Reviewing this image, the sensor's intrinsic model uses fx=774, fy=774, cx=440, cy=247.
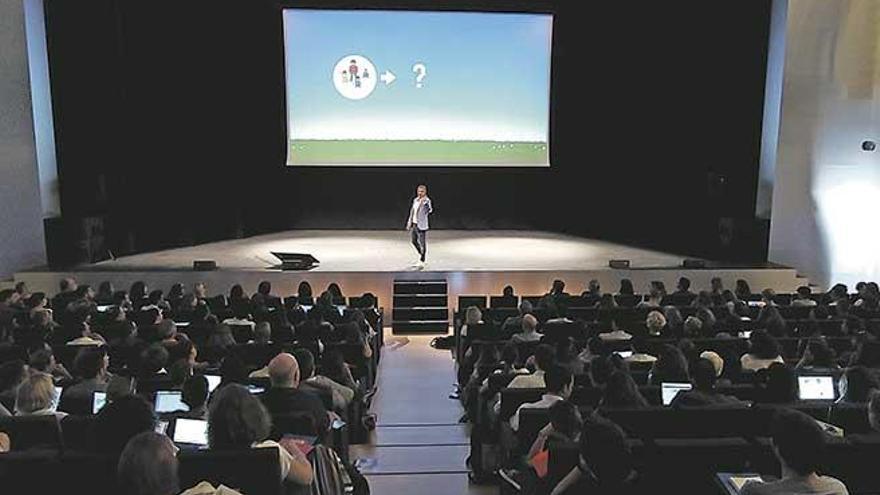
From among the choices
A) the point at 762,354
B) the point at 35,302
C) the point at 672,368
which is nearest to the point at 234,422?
the point at 672,368

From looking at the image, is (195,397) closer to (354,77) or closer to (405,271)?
(405,271)

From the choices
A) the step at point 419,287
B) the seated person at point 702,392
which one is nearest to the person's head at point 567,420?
the seated person at point 702,392

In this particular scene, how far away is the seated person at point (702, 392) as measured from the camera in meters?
4.50

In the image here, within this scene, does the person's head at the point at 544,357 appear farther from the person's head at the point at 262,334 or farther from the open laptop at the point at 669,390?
the person's head at the point at 262,334

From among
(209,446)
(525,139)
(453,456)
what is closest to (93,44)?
(525,139)

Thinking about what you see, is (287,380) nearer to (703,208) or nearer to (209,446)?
(209,446)

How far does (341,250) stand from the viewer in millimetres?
13820

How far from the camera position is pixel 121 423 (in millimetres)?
3465

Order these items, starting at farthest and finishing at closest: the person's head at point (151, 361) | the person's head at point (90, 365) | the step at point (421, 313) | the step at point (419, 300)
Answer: the step at point (419, 300)
the step at point (421, 313)
the person's head at point (151, 361)
the person's head at point (90, 365)

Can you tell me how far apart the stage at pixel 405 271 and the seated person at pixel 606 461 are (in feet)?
28.0

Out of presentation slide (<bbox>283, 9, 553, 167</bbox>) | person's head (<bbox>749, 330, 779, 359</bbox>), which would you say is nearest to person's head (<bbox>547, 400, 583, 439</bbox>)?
person's head (<bbox>749, 330, 779, 359</bbox>)

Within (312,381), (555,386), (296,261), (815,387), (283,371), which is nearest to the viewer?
(283,371)

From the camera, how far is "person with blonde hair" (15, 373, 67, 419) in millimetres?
4363

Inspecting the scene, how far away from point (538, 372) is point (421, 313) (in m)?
5.79
